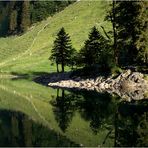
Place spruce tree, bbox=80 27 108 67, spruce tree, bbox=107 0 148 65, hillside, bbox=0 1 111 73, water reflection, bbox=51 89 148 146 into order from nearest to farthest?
1. water reflection, bbox=51 89 148 146
2. spruce tree, bbox=107 0 148 65
3. spruce tree, bbox=80 27 108 67
4. hillside, bbox=0 1 111 73

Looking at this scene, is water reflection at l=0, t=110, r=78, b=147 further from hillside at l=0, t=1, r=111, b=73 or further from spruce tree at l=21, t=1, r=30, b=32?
spruce tree at l=21, t=1, r=30, b=32

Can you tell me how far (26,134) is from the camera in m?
32.2

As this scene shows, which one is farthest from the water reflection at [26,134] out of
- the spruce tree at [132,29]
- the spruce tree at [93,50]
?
the spruce tree at [93,50]

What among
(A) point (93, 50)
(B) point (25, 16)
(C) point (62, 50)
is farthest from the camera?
(B) point (25, 16)

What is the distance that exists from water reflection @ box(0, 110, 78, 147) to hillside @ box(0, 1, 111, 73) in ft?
251

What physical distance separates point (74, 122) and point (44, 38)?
120011 mm

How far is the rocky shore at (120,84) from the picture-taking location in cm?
6474

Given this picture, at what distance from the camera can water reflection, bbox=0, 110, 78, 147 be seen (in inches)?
1142

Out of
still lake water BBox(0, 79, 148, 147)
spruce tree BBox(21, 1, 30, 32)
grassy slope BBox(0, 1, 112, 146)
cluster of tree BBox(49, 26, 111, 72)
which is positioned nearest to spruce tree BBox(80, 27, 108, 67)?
cluster of tree BBox(49, 26, 111, 72)

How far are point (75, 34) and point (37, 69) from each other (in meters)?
35.9

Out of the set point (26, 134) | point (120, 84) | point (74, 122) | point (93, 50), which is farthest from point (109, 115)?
point (93, 50)

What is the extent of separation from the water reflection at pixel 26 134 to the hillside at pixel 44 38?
7657 centimetres

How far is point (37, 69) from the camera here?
118562 millimetres

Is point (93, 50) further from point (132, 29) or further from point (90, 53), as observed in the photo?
point (132, 29)
